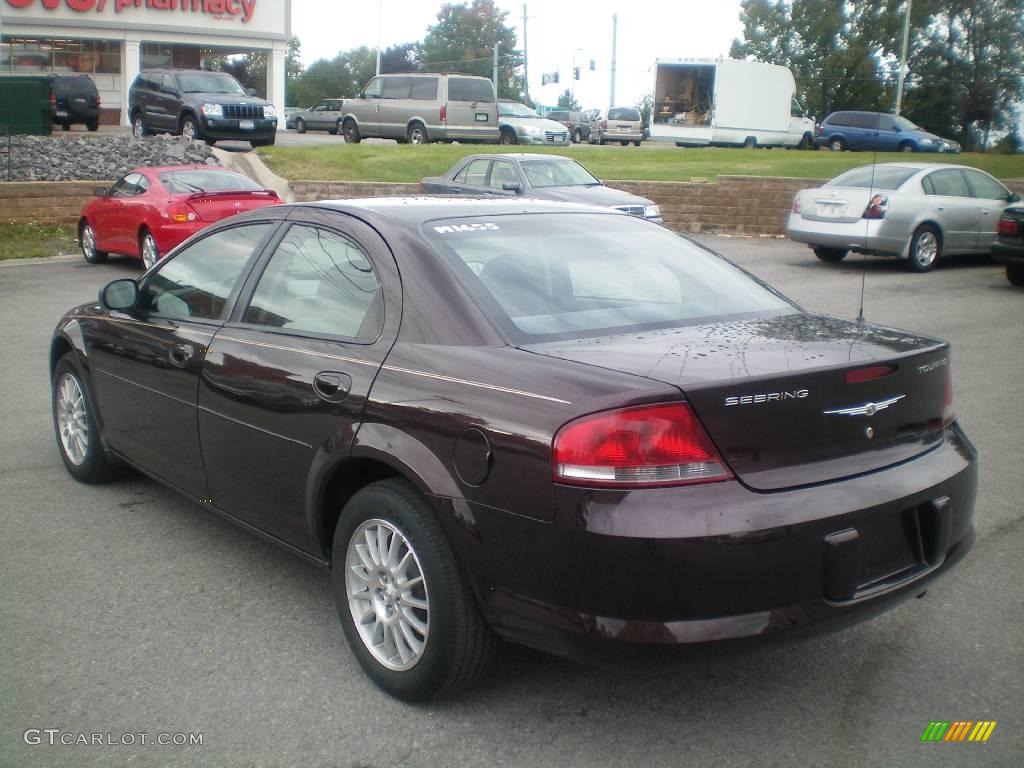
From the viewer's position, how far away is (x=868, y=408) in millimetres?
3348

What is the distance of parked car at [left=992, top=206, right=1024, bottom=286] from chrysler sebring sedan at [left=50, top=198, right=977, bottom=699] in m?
11.0

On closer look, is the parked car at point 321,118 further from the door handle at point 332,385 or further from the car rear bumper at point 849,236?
the door handle at point 332,385

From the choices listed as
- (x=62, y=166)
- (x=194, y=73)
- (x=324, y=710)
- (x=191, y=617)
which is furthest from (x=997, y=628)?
(x=194, y=73)

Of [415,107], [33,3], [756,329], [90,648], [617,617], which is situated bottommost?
[90,648]

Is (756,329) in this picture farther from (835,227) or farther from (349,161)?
(349,161)

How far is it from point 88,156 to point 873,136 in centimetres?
2752

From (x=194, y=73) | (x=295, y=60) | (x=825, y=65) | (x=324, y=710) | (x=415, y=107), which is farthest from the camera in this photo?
(x=295, y=60)

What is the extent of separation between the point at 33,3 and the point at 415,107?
1784 centimetres

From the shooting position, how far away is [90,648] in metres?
3.95

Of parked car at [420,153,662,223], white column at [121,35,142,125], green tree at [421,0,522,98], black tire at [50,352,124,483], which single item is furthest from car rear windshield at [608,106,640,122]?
green tree at [421,0,522,98]

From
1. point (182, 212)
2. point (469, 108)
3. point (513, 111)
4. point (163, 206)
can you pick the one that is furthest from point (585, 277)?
point (513, 111)

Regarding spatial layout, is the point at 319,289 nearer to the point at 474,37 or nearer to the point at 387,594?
the point at 387,594

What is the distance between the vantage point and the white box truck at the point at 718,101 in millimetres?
40312

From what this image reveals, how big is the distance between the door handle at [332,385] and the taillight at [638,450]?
1003 mm
